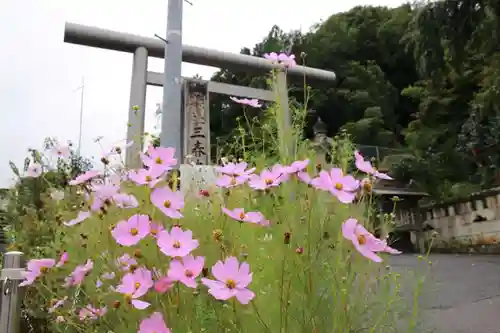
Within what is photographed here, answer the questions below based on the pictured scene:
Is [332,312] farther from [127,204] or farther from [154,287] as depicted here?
[127,204]

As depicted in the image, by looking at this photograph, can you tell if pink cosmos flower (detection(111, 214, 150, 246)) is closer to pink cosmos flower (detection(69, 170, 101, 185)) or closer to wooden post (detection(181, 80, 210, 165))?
pink cosmos flower (detection(69, 170, 101, 185))

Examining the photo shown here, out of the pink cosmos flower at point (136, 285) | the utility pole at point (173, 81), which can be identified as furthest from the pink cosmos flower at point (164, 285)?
the utility pole at point (173, 81)

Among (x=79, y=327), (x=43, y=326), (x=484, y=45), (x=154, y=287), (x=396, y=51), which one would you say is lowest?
(x=43, y=326)

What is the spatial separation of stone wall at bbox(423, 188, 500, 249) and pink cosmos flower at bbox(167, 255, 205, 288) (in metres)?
7.27

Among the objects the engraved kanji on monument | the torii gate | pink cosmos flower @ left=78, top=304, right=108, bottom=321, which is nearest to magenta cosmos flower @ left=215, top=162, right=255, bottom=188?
pink cosmos flower @ left=78, top=304, right=108, bottom=321

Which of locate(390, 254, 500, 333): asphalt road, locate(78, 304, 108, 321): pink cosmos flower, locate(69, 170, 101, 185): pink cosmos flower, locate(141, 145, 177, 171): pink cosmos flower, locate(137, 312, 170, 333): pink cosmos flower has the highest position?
locate(141, 145, 177, 171): pink cosmos flower

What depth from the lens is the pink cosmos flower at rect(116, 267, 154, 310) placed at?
0.72 meters

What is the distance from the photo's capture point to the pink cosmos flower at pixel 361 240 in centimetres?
73

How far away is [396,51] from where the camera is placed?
18.8 metres

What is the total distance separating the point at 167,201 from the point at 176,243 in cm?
9

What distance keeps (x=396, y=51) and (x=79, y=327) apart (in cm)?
1956

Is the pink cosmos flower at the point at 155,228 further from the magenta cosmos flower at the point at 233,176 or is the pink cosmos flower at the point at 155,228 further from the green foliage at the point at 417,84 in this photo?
the green foliage at the point at 417,84

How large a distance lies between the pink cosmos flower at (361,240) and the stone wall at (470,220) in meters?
7.16

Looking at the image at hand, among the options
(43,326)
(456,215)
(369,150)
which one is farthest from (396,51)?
(43,326)
